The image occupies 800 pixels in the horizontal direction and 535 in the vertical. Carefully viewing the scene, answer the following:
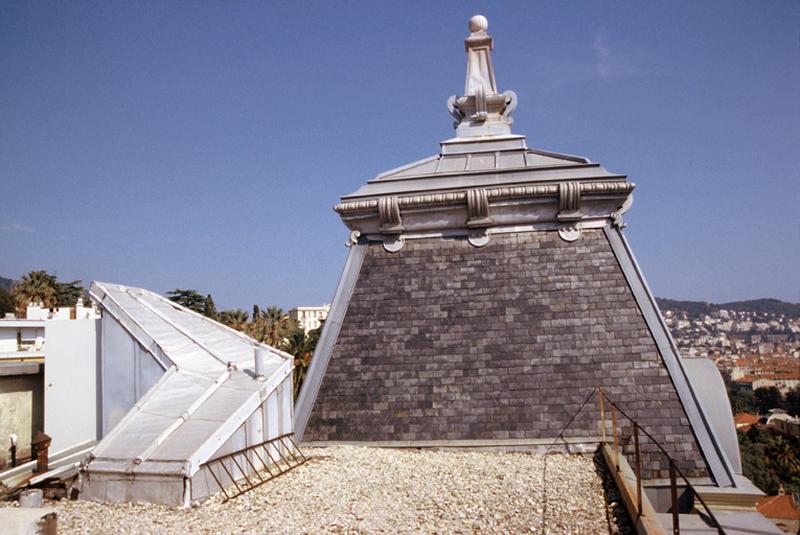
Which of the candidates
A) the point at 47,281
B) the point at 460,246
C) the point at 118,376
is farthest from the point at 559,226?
the point at 47,281

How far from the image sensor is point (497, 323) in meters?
11.8

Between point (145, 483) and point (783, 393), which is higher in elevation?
point (145, 483)

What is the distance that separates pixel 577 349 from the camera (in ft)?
36.8

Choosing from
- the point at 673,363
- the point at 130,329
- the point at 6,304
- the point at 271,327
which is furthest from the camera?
the point at 6,304

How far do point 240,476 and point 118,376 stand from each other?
126 inches

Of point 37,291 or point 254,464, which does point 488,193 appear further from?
point 37,291

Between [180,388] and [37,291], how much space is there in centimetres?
4858

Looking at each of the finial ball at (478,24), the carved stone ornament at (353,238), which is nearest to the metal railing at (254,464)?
the carved stone ornament at (353,238)

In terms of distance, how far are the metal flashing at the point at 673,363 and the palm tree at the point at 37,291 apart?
4813 centimetres

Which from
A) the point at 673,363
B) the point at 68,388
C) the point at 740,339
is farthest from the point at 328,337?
the point at 740,339

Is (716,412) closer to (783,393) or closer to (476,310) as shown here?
(476,310)

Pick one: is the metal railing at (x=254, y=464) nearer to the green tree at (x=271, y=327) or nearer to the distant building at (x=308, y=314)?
the green tree at (x=271, y=327)

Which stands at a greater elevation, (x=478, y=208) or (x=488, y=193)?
(x=488, y=193)

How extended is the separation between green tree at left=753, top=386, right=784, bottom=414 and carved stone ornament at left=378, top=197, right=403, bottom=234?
82.8m
